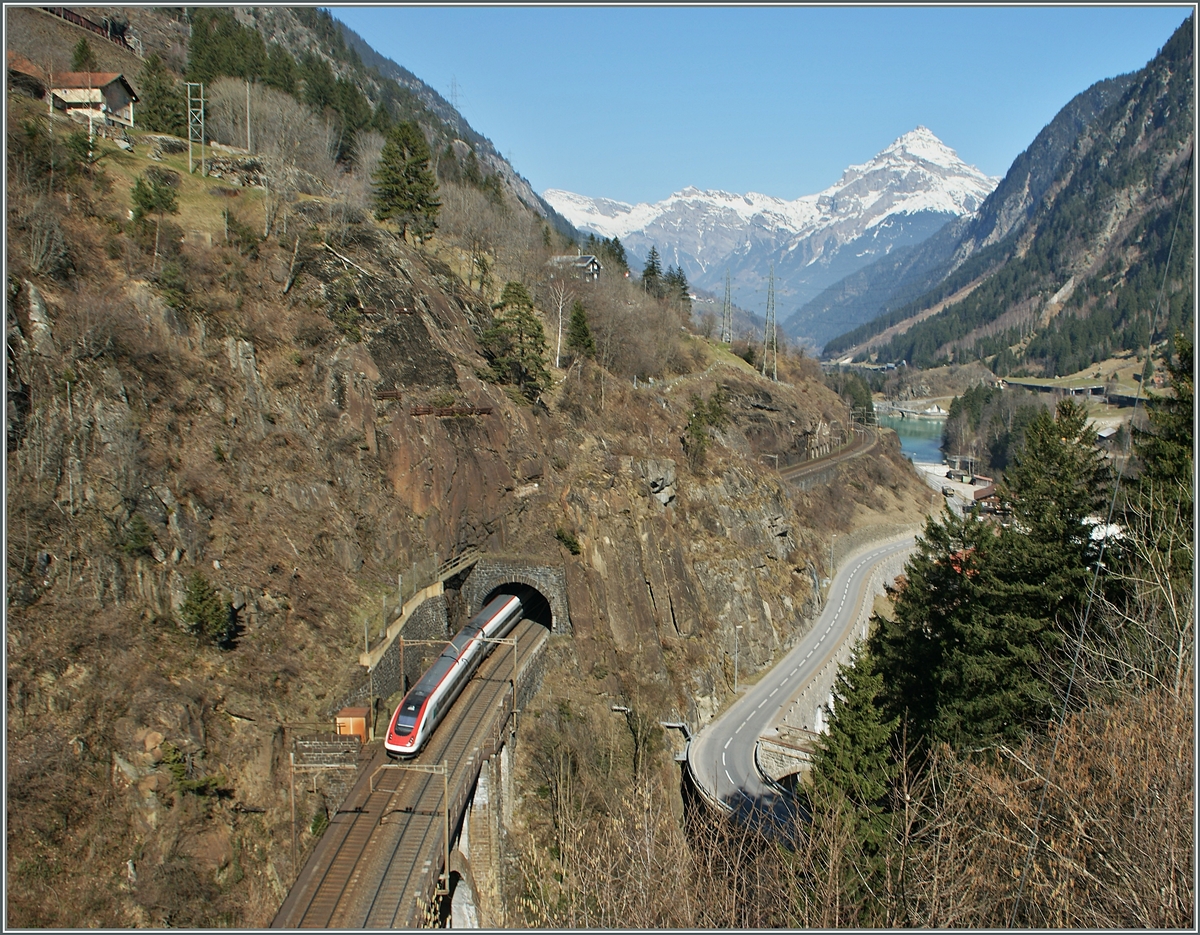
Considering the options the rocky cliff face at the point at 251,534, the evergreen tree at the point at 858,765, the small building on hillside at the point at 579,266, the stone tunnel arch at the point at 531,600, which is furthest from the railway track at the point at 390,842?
the small building on hillside at the point at 579,266

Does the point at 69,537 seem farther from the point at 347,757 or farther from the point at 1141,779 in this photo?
the point at 1141,779

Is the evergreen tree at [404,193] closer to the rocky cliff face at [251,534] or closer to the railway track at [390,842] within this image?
the rocky cliff face at [251,534]

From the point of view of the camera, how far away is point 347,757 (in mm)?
22828

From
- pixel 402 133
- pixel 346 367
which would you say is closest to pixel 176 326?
pixel 346 367

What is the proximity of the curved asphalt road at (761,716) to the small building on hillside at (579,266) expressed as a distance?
3459 cm

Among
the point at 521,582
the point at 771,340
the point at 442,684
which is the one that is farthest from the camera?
the point at 771,340

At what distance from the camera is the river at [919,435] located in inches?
5327

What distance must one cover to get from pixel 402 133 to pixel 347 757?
4361cm

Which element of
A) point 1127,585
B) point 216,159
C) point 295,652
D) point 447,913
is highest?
point 216,159

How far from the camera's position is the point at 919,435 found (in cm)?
16525

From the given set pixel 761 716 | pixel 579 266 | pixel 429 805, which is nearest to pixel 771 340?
pixel 579 266

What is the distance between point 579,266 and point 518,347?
30994 millimetres

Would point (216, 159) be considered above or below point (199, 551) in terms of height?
above

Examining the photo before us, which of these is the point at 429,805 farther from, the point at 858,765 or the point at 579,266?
the point at 579,266
